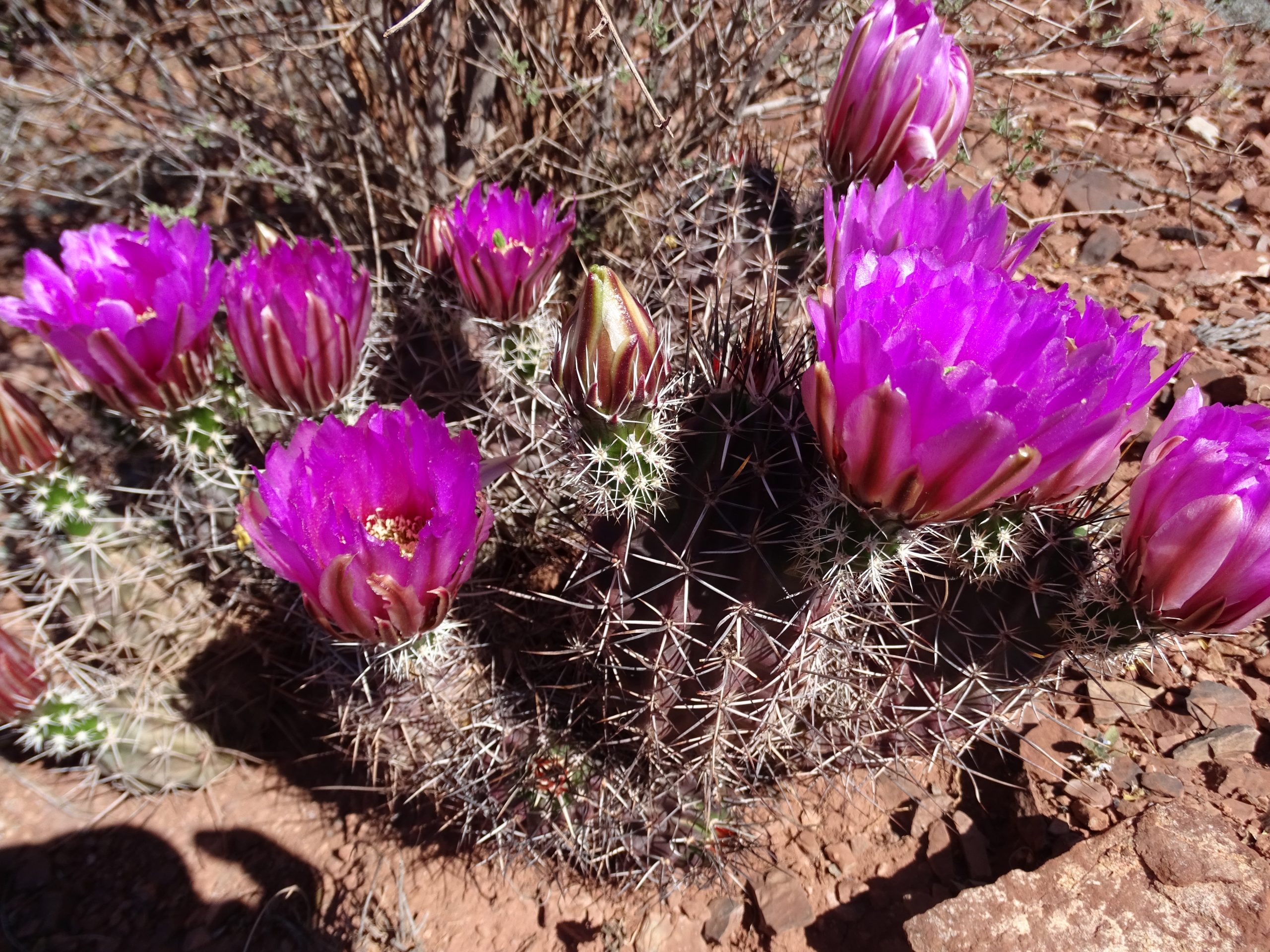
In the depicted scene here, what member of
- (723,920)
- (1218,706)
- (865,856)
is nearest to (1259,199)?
(1218,706)

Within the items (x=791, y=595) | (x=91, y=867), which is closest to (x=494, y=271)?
(x=791, y=595)

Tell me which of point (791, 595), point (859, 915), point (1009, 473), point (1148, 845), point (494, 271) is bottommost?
point (859, 915)

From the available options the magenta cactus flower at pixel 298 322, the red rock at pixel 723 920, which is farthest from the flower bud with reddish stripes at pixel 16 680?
the red rock at pixel 723 920

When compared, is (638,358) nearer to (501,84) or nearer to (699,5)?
(699,5)

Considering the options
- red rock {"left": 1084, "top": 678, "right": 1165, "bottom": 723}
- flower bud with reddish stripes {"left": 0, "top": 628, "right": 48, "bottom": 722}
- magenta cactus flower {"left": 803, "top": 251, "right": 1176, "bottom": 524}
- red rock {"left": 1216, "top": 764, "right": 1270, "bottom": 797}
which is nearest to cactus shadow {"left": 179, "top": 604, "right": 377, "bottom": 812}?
flower bud with reddish stripes {"left": 0, "top": 628, "right": 48, "bottom": 722}

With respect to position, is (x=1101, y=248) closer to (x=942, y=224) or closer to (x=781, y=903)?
(x=942, y=224)

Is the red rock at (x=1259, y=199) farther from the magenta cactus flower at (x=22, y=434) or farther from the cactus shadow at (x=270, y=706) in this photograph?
the magenta cactus flower at (x=22, y=434)

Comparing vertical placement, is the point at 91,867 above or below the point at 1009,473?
below
